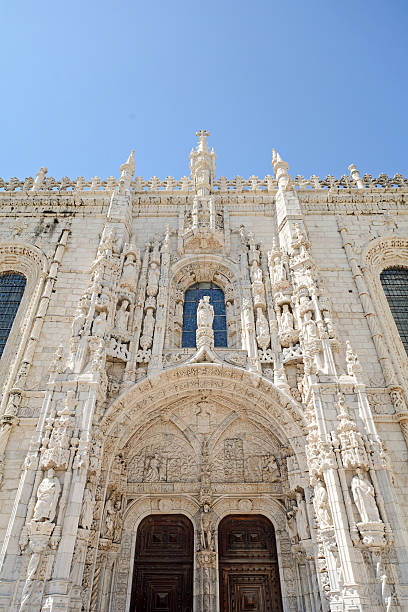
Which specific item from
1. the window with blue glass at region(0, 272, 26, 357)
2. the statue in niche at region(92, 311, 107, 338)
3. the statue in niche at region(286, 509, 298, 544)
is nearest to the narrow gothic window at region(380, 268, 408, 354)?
the statue in niche at region(286, 509, 298, 544)

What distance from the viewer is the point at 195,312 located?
42.8 feet

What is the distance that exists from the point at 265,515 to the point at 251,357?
362 cm

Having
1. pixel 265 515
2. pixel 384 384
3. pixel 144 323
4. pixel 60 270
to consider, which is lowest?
pixel 265 515

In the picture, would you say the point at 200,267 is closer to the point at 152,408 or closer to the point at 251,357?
the point at 251,357

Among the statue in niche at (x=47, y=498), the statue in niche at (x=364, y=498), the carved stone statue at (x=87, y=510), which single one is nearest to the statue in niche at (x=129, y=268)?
the statue in niche at (x=47, y=498)

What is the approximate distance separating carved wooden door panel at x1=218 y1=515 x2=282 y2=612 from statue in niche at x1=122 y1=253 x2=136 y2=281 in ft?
22.2

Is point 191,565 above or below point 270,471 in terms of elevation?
below

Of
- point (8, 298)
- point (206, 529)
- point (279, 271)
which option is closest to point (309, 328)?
point (279, 271)

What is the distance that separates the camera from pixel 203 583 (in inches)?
348

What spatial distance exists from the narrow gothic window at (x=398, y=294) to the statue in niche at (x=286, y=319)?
356 cm

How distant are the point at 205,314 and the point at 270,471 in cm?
425

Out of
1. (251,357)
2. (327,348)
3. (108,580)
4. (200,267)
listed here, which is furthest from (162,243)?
(108,580)

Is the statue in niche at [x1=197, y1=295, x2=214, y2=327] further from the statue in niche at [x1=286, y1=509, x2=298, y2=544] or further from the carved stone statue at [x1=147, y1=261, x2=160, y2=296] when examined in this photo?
the statue in niche at [x1=286, y1=509, x2=298, y2=544]

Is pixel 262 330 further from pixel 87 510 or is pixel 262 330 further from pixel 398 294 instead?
pixel 87 510
